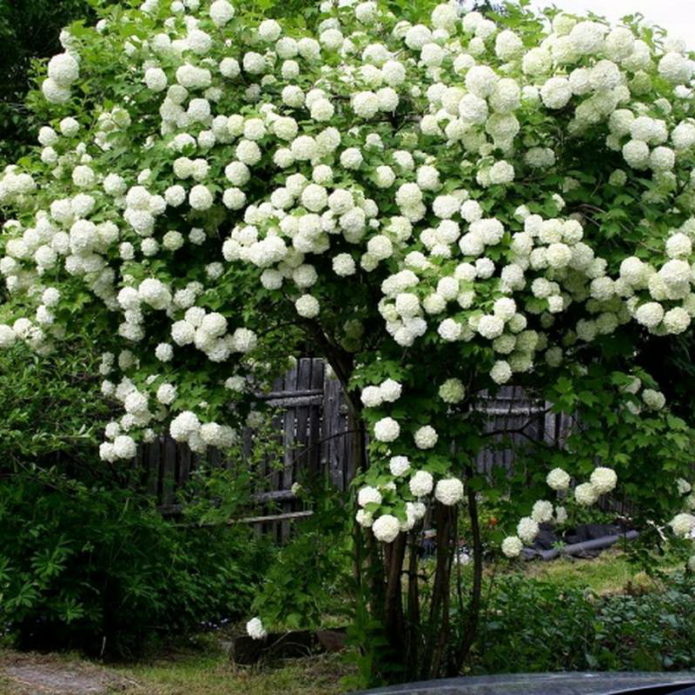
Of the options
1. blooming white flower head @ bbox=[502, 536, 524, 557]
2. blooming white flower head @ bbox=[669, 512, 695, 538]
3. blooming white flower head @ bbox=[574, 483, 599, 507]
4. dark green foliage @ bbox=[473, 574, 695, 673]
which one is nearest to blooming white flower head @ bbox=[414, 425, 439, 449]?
blooming white flower head @ bbox=[502, 536, 524, 557]

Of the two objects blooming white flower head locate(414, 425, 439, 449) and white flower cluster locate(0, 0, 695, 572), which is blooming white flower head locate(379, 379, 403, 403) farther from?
blooming white flower head locate(414, 425, 439, 449)

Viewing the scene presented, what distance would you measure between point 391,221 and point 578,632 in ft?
11.0

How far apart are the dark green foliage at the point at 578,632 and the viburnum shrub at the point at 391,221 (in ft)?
5.00

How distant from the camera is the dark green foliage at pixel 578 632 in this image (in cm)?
636

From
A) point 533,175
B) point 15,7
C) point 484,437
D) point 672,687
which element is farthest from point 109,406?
point 672,687

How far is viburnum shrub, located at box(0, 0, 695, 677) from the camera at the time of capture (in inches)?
171

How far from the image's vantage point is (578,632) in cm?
689

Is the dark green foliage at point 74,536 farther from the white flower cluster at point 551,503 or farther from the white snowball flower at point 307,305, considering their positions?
the white flower cluster at point 551,503

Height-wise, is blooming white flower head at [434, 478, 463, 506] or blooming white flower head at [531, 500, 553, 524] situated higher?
blooming white flower head at [434, 478, 463, 506]

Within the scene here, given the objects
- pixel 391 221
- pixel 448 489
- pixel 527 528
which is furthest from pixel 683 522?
pixel 391 221

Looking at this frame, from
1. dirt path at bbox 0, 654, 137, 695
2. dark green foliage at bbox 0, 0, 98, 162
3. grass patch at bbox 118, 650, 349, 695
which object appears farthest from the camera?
dark green foliage at bbox 0, 0, 98, 162

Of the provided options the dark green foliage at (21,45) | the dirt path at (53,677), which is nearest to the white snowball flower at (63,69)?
the dirt path at (53,677)

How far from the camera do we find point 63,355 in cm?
659

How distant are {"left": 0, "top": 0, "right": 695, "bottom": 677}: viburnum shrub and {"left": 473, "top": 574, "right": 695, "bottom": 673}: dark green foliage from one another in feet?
5.00
